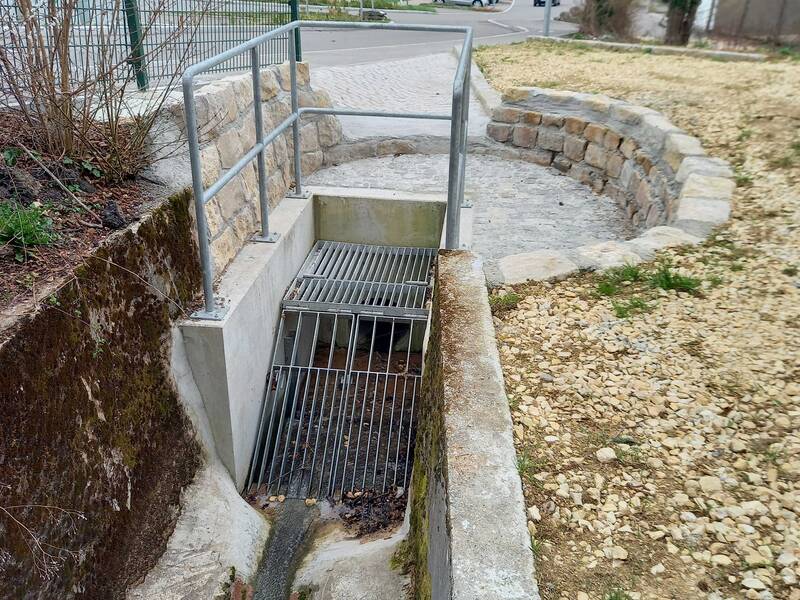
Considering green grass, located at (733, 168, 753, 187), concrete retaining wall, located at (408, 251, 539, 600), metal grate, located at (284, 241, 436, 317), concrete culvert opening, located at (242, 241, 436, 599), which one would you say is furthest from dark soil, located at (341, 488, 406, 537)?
green grass, located at (733, 168, 753, 187)

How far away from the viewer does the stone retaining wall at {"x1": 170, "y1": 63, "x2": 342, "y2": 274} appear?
3613mm

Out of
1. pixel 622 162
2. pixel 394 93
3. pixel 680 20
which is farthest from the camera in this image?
pixel 680 20

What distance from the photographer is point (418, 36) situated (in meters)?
16.5

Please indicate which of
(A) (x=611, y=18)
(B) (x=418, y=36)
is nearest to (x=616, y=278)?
(A) (x=611, y=18)

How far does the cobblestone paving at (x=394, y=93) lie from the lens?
254 inches

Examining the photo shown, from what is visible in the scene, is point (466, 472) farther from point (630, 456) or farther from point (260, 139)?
point (260, 139)

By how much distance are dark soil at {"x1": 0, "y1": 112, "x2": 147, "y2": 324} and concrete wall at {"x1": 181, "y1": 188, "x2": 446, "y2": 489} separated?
2.03 feet

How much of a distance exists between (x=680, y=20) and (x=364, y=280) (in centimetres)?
837

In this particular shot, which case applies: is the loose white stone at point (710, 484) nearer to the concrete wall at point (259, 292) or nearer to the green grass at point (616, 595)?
the green grass at point (616, 595)

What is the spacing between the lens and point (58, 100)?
118 inches

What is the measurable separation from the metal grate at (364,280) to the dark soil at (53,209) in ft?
4.79

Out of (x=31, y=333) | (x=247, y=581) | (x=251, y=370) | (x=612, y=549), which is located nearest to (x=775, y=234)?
(x=612, y=549)

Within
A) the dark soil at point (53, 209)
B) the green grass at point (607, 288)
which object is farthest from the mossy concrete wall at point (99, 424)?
the green grass at point (607, 288)

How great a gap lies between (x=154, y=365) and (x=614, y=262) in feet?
7.20
